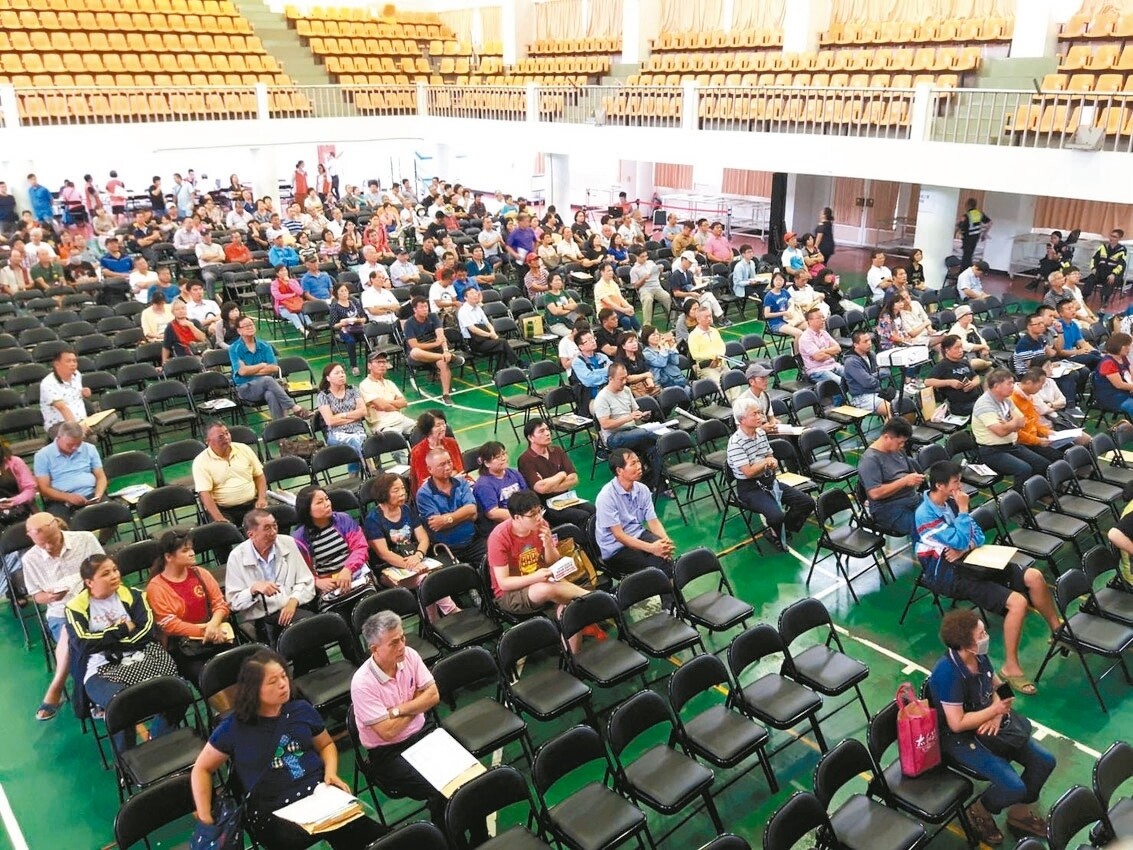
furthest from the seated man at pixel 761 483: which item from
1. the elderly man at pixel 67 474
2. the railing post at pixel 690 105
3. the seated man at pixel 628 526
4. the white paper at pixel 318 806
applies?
the railing post at pixel 690 105

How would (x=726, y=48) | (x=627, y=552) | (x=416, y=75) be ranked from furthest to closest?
(x=416, y=75) → (x=726, y=48) → (x=627, y=552)

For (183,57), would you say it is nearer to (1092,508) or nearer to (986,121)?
(986,121)

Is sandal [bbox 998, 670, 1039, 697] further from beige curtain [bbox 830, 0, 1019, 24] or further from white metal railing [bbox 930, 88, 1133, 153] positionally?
beige curtain [bbox 830, 0, 1019, 24]

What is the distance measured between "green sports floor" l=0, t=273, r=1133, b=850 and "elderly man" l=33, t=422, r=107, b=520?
100cm

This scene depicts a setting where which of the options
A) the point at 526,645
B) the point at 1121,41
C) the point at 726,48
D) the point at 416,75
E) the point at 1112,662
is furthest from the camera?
the point at 416,75

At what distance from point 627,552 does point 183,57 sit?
73.7 ft

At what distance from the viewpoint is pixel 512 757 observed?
5.56 meters

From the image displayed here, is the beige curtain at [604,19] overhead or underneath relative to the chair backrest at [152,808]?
overhead

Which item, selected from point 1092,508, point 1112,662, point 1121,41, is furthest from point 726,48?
point 1112,662

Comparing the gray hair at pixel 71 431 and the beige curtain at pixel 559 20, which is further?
the beige curtain at pixel 559 20

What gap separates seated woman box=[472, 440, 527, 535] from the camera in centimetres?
700

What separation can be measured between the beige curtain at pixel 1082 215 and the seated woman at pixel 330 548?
16673 millimetres

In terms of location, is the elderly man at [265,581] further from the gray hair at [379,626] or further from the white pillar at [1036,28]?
the white pillar at [1036,28]

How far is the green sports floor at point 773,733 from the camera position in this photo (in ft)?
16.4
